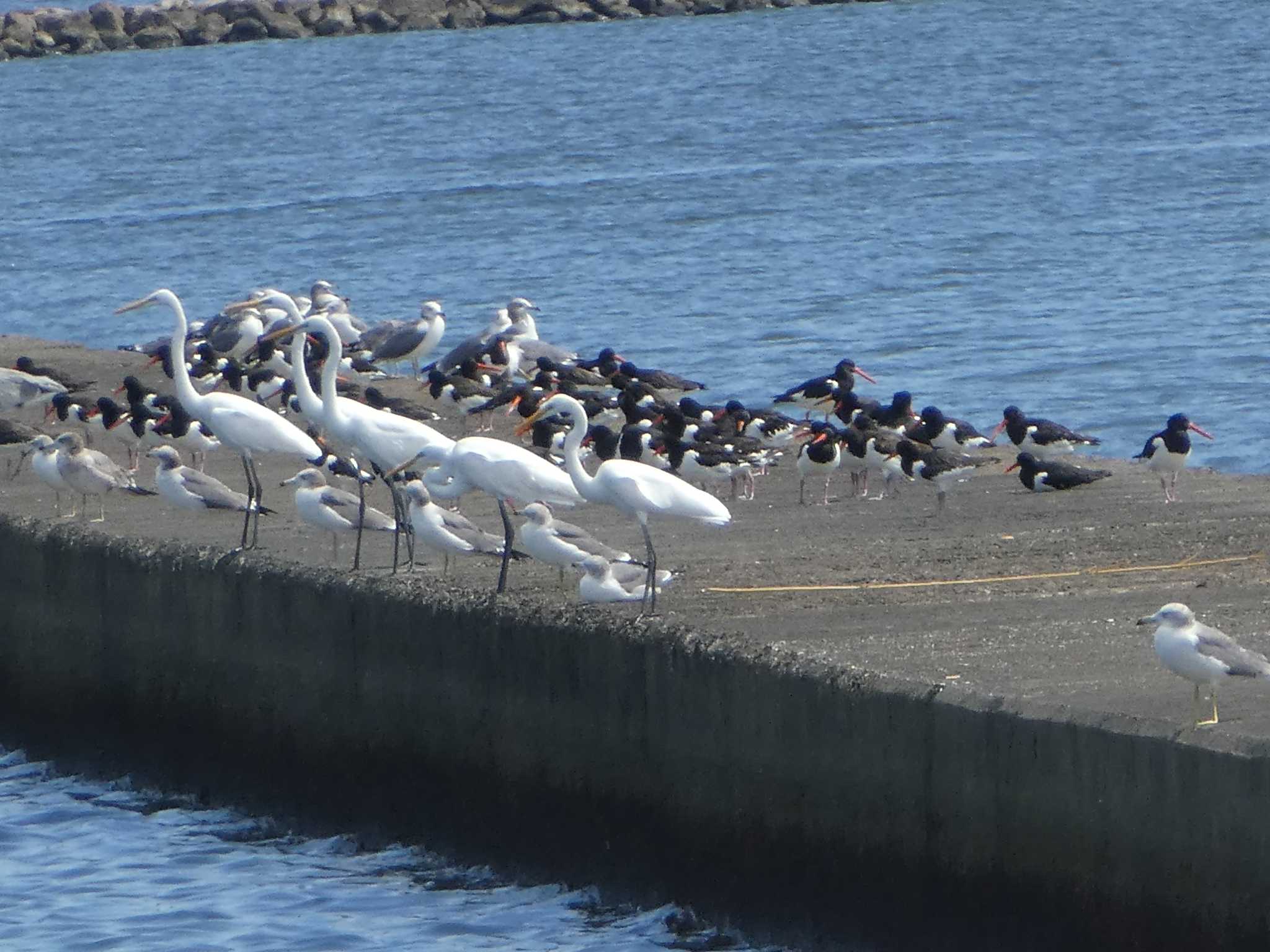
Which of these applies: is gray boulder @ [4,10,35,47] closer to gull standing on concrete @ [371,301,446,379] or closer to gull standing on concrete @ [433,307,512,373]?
gull standing on concrete @ [371,301,446,379]

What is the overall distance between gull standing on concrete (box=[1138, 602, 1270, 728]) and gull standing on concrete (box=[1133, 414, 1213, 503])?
21.7 feet

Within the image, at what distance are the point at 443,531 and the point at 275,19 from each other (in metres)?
78.5

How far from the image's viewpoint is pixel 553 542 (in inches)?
497

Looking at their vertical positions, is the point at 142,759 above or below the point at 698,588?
below

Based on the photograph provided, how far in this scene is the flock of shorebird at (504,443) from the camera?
1269cm

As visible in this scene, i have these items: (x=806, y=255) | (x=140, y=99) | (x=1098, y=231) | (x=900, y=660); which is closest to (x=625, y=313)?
(x=806, y=255)

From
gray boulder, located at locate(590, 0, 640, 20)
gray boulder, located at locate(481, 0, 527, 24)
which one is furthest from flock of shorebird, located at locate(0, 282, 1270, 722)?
gray boulder, located at locate(590, 0, 640, 20)

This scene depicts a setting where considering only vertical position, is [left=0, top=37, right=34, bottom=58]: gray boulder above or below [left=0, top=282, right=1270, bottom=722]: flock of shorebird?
above

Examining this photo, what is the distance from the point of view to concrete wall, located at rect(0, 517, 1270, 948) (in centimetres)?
909

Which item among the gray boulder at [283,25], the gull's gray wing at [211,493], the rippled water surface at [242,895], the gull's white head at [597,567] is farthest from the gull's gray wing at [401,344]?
the gray boulder at [283,25]

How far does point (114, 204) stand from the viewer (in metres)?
52.6

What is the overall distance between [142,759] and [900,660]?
574 centimetres

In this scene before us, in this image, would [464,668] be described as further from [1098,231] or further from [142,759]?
[1098,231]

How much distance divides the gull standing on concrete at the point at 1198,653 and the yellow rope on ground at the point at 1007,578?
11.5ft
